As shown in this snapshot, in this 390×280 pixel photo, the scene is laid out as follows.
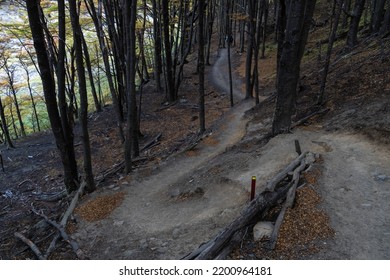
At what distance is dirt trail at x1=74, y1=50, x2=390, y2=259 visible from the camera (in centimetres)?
548

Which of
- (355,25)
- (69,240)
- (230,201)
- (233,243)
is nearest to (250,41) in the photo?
(355,25)

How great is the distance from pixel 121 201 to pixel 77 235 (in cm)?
193

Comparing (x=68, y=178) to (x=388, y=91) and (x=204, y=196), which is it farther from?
(x=388, y=91)

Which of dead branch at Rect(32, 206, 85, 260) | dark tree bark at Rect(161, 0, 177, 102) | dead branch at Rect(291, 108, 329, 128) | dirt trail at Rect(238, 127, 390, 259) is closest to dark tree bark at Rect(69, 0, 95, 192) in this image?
dead branch at Rect(32, 206, 85, 260)

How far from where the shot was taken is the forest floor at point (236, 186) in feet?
18.0

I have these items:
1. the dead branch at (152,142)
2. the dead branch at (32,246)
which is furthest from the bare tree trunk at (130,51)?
the dead branch at (32,246)

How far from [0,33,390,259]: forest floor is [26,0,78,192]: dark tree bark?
44.5 inches

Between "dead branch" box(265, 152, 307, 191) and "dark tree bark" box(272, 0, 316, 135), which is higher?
"dark tree bark" box(272, 0, 316, 135)

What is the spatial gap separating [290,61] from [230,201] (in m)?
4.85

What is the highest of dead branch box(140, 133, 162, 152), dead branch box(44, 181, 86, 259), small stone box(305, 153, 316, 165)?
small stone box(305, 153, 316, 165)

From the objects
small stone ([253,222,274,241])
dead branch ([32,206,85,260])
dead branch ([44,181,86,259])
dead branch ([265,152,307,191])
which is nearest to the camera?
small stone ([253,222,274,241])

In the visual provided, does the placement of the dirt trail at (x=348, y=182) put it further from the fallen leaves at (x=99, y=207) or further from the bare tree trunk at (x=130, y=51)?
the bare tree trunk at (x=130, y=51)

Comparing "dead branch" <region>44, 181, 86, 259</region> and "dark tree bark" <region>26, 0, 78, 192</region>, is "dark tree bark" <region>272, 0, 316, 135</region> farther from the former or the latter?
"dark tree bark" <region>26, 0, 78, 192</region>

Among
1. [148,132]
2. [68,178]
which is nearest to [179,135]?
[148,132]
